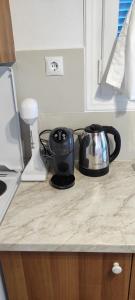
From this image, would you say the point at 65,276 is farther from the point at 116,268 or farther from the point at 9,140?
the point at 9,140

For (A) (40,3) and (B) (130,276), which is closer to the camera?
(B) (130,276)

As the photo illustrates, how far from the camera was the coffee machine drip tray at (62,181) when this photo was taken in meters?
1.10

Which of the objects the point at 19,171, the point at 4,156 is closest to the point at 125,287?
the point at 19,171

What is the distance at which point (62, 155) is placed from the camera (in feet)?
3.65

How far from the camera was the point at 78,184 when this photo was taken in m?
1.14

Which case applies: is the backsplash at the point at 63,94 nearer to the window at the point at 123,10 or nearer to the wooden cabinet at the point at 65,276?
the window at the point at 123,10

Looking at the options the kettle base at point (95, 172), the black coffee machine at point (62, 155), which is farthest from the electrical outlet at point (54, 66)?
the kettle base at point (95, 172)

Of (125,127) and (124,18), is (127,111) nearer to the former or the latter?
(125,127)

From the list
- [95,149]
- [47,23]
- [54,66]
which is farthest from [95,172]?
[47,23]

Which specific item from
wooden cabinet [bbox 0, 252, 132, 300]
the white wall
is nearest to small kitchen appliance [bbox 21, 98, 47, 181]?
the white wall

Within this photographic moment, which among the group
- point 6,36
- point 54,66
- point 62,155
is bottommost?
point 62,155

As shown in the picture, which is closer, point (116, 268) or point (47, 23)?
point (116, 268)

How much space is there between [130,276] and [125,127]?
661 mm

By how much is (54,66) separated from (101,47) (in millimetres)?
223
